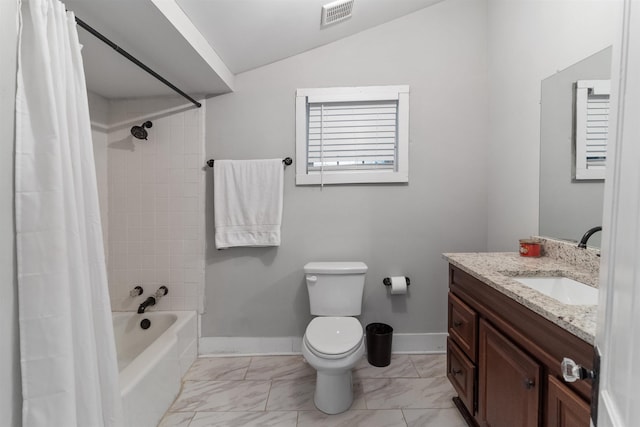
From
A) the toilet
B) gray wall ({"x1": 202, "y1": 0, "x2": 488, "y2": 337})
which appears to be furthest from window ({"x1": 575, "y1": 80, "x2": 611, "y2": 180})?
the toilet

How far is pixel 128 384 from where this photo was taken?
4.12 ft

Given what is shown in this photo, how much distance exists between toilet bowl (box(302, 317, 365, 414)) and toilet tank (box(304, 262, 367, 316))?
0.78 ft

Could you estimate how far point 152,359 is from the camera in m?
1.46

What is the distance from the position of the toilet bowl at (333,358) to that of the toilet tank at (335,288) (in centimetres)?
24

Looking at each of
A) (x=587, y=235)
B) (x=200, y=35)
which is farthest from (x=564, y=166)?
(x=200, y=35)

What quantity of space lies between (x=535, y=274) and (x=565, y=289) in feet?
0.38

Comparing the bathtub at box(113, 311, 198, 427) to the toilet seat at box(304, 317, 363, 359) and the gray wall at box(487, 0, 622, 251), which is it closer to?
the toilet seat at box(304, 317, 363, 359)

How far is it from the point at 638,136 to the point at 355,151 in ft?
5.61

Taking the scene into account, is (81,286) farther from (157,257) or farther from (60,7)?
(157,257)

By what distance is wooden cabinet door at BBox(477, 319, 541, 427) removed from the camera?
2.92 feet

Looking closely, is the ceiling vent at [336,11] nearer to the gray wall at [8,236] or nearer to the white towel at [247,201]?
the white towel at [247,201]

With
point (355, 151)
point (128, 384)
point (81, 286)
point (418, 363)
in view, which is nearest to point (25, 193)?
point (81, 286)

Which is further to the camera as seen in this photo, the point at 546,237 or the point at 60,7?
the point at 546,237

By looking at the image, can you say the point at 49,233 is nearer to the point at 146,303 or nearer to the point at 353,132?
the point at 146,303
